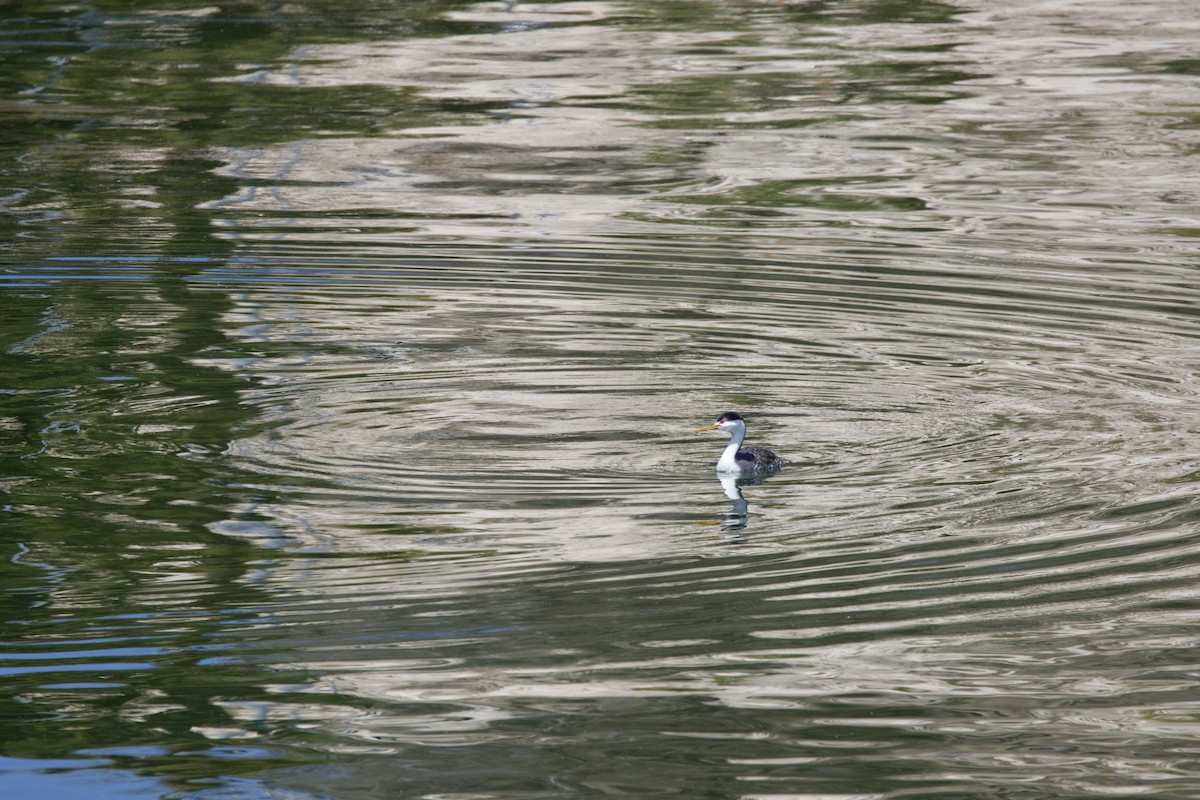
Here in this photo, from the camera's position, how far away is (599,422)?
10.6m

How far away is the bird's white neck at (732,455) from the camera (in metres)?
9.59

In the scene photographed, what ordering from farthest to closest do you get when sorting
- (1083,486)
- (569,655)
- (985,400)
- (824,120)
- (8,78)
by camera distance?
(8,78) → (824,120) → (985,400) → (1083,486) → (569,655)

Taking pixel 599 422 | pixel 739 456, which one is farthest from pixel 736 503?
pixel 599 422

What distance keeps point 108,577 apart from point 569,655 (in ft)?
7.35

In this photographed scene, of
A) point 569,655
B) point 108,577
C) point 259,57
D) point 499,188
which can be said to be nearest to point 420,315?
point 499,188

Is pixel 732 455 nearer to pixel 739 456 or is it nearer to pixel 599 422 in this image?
pixel 739 456

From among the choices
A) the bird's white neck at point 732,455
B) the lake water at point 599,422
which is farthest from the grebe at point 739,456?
the lake water at point 599,422

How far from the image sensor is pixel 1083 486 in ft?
30.7

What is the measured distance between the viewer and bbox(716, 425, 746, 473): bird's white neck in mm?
9586

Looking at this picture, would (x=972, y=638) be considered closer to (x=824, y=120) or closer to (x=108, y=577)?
(x=108, y=577)

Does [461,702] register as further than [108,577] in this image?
No

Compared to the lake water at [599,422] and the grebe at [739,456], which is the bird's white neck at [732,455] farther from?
the lake water at [599,422]

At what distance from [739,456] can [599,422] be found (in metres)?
1.21

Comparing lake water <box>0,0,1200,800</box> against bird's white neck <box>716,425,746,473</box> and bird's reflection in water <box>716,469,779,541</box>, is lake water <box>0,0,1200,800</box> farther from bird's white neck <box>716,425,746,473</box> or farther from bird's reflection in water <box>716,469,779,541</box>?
bird's white neck <box>716,425,746,473</box>
